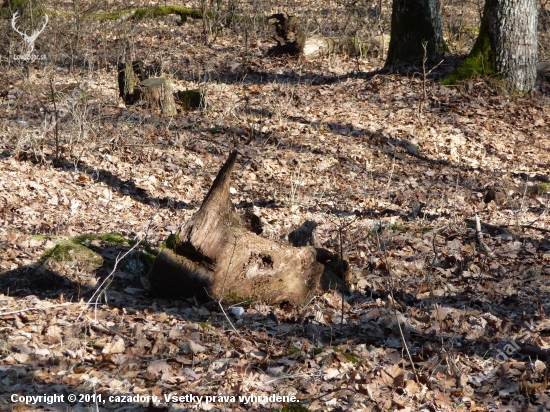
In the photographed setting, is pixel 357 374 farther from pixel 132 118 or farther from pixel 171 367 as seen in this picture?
pixel 132 118

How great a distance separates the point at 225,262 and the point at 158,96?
621 centimetres

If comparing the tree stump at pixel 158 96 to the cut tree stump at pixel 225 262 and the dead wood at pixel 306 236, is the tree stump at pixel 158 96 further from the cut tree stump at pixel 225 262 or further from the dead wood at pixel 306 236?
the cut tree stump at pixel 225 262

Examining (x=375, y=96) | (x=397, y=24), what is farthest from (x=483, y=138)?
(x=397, y=24)

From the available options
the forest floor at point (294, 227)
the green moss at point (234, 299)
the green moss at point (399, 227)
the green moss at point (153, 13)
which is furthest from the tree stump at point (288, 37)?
the green moss at point (234, 299)

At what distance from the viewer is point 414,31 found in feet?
41.2

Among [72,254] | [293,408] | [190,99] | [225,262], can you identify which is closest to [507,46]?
[190,99]

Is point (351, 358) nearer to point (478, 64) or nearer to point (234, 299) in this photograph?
point (234, 299)

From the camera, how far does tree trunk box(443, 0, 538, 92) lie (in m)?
11.4

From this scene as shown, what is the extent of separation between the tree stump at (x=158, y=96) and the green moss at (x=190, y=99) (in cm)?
32

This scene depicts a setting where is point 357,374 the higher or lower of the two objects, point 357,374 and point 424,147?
the lower

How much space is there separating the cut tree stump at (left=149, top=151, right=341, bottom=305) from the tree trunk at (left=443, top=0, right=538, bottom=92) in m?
8.00

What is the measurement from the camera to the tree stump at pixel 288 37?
13.6m

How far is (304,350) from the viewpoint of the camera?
4539 mm

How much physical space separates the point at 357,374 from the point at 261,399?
0.73m
